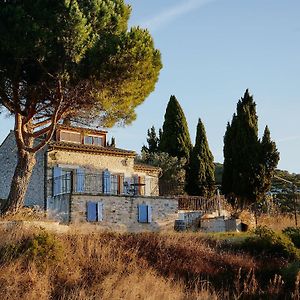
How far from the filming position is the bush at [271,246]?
2070cm

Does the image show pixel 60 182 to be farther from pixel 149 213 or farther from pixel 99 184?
pixel 149 213

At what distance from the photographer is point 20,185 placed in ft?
73.3

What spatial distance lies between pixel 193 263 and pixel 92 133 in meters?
17.8

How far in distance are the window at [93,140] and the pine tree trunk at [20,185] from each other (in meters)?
12.1

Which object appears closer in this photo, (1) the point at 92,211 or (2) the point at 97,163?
(1) the point at 92,211

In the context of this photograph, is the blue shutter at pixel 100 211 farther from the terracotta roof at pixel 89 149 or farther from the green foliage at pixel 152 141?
the green foliage at pixel 152 141

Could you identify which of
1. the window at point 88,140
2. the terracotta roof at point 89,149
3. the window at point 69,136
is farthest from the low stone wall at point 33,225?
the window at point 88,140

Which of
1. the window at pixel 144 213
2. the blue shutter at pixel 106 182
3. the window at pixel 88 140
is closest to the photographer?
the window at pixel 144 213

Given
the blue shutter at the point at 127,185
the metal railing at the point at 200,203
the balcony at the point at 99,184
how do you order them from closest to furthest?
the balcony at the point at 99,184 → the metal railing at the point at 200,203 → the blue shutter at the point at 127,185

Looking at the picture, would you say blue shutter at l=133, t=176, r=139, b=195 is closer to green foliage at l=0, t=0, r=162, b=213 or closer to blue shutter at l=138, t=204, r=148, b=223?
blue shutter at l=138, t=204, r=148, b=223

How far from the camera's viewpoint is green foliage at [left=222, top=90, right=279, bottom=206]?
113 ft

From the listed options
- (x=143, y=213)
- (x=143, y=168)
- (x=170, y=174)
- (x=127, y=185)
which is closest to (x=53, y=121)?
(x=143, y=213)

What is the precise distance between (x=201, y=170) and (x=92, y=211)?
46.9ft

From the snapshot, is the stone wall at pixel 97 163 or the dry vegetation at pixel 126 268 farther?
the stone wall at pixel 97 163
